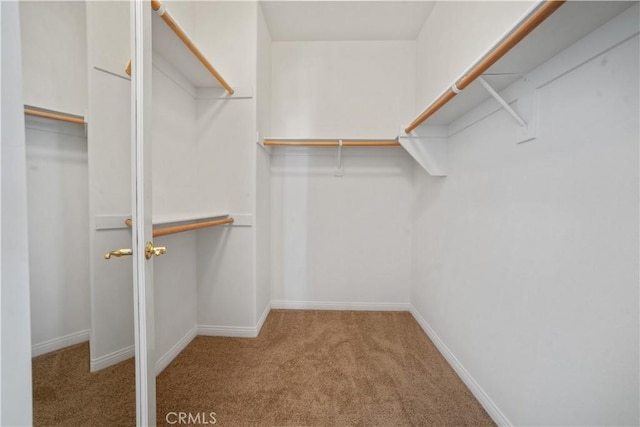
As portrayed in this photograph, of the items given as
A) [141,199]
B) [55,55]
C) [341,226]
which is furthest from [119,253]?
[341,226]

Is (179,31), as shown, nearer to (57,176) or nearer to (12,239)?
(57,176)

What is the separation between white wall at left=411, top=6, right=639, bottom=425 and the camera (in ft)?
2.43

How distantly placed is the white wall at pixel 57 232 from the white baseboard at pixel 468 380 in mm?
1738

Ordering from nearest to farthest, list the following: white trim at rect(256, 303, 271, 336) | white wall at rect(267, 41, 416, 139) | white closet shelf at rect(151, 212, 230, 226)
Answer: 1. white closet shelf at rect(151, 212, 230, 226)
2. white trim at rect(256, 303, 271, 336)
3. white wall at rect(267, 41, 416, 139)

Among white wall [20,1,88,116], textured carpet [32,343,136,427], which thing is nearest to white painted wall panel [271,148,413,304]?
textured carpet [32,343,136,427]

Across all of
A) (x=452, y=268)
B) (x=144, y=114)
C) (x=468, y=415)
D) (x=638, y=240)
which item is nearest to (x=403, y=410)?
(x=468, y=415)

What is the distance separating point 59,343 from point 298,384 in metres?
1.19

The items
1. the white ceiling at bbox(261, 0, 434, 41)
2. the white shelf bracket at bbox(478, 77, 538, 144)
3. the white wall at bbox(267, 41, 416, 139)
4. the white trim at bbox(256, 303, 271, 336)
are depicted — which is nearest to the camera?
the white shelf bracket at bbox(478, 77, 538, 144)

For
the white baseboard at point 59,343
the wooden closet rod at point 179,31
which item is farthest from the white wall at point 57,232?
the wooden closet rod at point 179,31

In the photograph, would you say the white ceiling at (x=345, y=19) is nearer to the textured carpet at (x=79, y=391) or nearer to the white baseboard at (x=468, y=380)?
the textured carpet at (x=79, y=391)

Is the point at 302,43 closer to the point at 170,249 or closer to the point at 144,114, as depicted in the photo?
the point at 144,114

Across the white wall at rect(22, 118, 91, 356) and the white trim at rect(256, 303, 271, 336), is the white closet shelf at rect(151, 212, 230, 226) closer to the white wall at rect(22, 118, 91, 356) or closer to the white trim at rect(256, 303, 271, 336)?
the white wall at rect(22, 118, 91, 356)

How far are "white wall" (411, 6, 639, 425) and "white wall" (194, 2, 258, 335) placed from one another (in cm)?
151

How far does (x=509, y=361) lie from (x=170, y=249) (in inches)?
77.4
